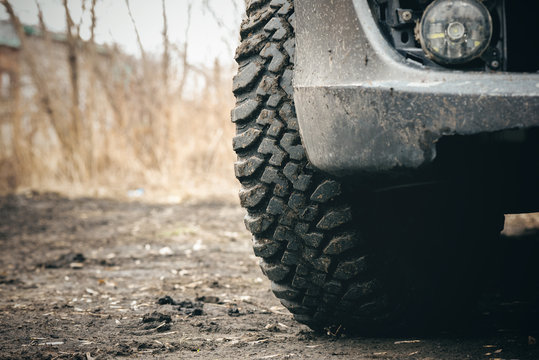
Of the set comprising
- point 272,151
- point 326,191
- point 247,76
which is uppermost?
point 247,76

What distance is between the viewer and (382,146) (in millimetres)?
1394

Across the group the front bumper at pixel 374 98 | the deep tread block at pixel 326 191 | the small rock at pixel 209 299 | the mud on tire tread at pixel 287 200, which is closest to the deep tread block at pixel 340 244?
the mud on tire tread at pixel 287 200

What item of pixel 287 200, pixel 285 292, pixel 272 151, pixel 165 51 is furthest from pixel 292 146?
pixel 165 51

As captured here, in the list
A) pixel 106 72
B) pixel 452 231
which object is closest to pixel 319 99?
pixel 452 231

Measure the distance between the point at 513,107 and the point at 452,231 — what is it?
872 millimetres

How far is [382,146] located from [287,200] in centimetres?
46

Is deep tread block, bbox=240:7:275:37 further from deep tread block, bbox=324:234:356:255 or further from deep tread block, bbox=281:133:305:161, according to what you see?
deep tread block, bbox=324:234:356:255

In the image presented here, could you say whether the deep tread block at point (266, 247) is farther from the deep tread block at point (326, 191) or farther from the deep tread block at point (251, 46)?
the deep tread block at point (251, 46)

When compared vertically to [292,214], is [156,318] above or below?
below

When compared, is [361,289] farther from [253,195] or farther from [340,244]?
[253,195]

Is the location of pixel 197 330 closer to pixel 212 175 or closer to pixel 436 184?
pixel 436 184

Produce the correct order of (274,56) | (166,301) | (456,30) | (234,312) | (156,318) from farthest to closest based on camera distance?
(166,301) < (234,312) < (156,318) < (274,56) < (456,30)

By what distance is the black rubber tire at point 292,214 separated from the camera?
67.3 inches

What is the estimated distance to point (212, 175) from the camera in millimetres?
7809
